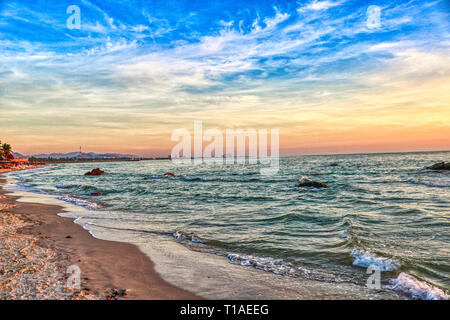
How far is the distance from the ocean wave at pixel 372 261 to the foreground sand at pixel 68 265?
4763 millimetres

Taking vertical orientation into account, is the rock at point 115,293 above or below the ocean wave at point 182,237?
above

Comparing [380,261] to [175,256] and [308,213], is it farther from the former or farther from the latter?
[308,213]

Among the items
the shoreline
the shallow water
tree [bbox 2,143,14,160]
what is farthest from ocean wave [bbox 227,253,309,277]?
tree [bbox 2,143,14,160]

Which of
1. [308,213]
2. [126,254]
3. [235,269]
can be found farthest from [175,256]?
[308,213]

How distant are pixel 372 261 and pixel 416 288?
5.13 ft

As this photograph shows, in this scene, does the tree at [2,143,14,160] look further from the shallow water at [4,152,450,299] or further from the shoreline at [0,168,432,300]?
the shoreline at [0,168,432,300]

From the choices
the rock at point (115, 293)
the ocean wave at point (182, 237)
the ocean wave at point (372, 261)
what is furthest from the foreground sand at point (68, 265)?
the ocean wave at point (372, 261)

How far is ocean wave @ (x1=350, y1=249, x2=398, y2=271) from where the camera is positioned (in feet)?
22.7

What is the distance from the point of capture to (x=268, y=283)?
20.4ft

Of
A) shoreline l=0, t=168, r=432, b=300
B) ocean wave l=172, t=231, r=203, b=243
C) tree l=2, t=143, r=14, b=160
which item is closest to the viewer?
shoreline l=0, t=168, r=432, b=300

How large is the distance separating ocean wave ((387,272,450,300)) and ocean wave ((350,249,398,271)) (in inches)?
22.9

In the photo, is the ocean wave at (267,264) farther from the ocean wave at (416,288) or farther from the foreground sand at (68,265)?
the foreground sand at (68,265)

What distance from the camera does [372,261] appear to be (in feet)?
24.0

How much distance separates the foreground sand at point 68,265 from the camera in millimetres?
5395
